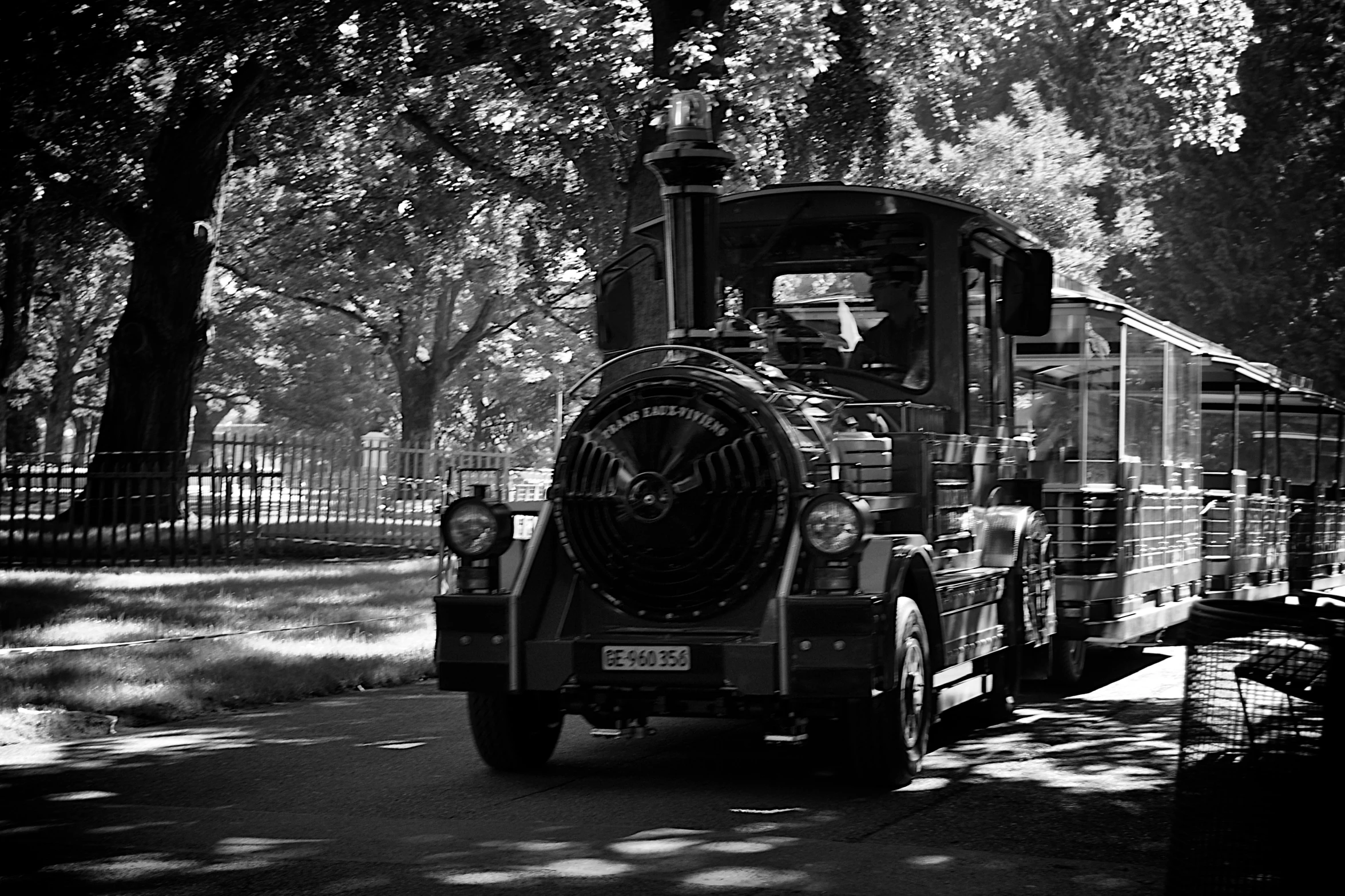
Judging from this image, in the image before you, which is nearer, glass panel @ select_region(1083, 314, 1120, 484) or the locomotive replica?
A: the locomotive replica

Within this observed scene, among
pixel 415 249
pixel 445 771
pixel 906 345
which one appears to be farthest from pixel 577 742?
pixel 415 249

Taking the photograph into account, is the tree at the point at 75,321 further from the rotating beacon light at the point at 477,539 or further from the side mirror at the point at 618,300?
the rotating beacon light at the point at 477,539

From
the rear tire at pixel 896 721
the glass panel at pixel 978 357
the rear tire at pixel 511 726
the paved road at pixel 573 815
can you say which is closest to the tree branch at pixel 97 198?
the paved road at pixel 573 815

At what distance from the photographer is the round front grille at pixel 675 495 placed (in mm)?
7672

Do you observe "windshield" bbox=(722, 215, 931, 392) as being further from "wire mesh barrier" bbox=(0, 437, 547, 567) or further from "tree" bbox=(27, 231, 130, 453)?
"tree" bbox=(27, 231, 130, 453)

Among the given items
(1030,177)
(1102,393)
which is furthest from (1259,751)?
(1030,177)

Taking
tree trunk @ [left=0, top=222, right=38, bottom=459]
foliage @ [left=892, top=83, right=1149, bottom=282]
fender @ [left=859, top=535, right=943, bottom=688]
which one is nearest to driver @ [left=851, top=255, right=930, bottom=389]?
fender @ [left=859, top=535, right=943, bottom=688]

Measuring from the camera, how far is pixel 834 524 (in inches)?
287

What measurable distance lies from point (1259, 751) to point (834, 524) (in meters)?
2.55

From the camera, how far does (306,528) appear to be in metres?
23.8

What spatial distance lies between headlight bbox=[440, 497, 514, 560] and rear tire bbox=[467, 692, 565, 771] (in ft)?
2.24

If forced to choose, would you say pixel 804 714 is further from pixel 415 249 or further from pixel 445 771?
pixel 415 249

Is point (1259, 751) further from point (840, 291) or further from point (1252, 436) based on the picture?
point (1252, 436)

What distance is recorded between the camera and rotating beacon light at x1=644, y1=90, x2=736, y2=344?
8.18 m
